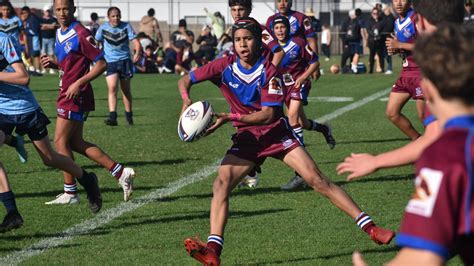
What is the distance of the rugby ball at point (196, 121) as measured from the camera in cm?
690

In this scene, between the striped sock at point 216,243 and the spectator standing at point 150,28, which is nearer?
the striped sock at point 216,243

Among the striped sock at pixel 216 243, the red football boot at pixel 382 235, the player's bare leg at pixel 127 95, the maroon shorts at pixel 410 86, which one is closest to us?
the striped sock at pixel 216 243

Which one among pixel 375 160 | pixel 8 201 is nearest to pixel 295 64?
pixel 8 201

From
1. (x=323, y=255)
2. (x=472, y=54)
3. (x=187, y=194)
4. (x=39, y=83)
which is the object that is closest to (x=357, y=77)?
(x=39, y=83)

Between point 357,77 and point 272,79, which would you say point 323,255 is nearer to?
point 272,79

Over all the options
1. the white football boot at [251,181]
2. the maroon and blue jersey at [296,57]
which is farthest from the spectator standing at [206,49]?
the white football boot at [251,181]

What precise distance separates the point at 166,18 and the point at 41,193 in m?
48.5

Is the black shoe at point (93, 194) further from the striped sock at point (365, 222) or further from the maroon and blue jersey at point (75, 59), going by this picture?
the striped sock at point (365, 222)

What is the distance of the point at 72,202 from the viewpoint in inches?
396

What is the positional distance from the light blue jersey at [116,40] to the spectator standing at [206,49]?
15.1 metres

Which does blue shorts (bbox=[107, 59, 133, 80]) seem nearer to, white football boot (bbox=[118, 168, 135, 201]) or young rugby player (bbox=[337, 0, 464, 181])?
white football boot (bbox=[118, 168, 135, 201])

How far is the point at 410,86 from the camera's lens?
37.6 ft

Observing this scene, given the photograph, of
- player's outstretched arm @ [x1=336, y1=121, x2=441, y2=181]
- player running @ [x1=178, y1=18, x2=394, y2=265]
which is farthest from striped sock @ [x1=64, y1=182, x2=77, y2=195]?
player's outstretched arm @ [x1=336, y1=121, x2=441, y2=181]

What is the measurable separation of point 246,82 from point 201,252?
1439 mm
